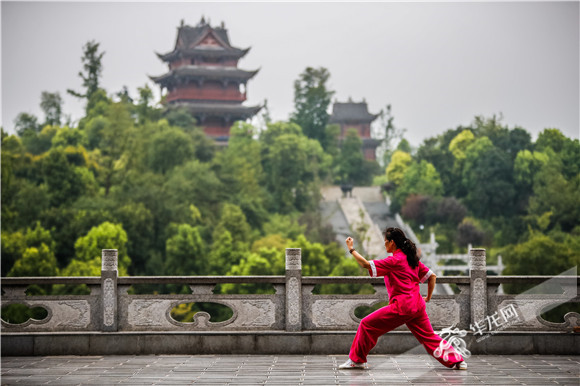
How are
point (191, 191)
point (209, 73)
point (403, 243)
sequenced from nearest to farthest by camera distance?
1. point (403, 243)
2. point (191, 191)
3. point (209, 73)

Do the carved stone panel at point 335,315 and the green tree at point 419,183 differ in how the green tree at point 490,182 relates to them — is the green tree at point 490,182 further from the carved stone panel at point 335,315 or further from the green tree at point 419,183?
the carved stone panel at point 335,315

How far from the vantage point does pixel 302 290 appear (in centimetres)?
956

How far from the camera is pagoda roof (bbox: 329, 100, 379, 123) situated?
76.2 meters

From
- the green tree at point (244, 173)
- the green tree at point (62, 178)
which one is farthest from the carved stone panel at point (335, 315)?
the green tree at point (244, 173)

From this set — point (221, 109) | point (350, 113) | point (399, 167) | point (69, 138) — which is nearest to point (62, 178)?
point (69, 138)

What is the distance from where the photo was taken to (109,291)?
957cm

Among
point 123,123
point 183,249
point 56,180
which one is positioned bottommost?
point 183,249

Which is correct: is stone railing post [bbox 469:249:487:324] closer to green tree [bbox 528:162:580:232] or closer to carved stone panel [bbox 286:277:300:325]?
carved stone panel [bbox 286:277:300:325]

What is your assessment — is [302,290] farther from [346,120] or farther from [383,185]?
[346,120]

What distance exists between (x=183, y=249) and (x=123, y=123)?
45.1 ft

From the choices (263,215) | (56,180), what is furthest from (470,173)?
(56,180)

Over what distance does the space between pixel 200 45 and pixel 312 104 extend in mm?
9895

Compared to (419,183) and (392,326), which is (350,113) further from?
(392,326)

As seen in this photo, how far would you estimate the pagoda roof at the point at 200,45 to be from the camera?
2456 inches
